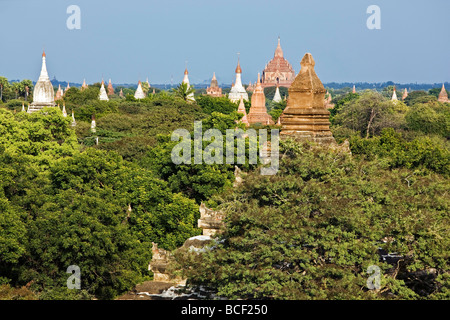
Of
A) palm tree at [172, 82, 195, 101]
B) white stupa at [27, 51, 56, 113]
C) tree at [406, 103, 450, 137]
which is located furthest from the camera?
palm tree at [172, 82, 195, 101]

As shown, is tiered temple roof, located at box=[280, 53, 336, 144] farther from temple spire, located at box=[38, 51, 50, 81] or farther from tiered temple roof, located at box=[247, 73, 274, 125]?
tiered temple roof, located at box=[247, 73, 274, 125]

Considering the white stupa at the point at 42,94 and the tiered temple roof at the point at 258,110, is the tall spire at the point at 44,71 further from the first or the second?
the tiered temple roof at the point at 258,110

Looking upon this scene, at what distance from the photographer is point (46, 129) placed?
→ 3562 cm

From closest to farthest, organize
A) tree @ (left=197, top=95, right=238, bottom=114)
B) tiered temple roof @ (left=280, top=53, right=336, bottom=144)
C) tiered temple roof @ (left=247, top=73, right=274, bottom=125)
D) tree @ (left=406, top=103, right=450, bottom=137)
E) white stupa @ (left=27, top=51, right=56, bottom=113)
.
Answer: tiered temple roof @ (left=280, top=53, right=336, bottom=144), tree @ (left=406, top=103, right=450, bottom=137), white stupa @ (left=27, top=51, right=56, bottom=113), tiered temple roof @ (left=247, top=73, right=274, bottom=125), tree @ (left=197, top=95, right=238, bottom=114)

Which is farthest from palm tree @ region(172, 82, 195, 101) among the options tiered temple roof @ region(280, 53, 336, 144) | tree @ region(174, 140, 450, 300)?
tree @ region(174, 140, 450, 300)

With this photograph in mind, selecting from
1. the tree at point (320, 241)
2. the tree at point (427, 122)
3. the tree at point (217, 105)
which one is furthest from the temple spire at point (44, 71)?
the tree at point (320, 241)

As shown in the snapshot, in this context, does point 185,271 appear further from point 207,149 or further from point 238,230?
point 207,149

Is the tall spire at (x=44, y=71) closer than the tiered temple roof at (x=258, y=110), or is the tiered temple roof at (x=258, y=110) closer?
the tall spire at (x=44, y=71)

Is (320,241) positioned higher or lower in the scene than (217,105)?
lower

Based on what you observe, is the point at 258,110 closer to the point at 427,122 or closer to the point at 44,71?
the point at 427,122

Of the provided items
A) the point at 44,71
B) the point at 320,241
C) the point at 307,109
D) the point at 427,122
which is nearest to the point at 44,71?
the point at 44,71

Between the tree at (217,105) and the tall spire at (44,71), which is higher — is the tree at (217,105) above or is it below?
below

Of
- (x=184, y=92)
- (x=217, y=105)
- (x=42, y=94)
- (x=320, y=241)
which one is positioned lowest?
(x=320, y=241)
